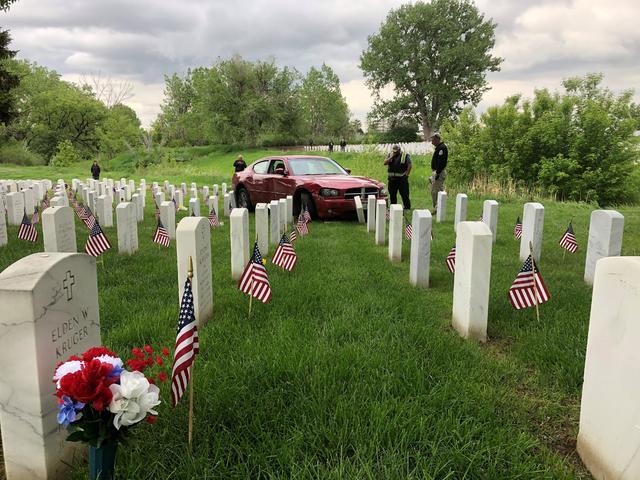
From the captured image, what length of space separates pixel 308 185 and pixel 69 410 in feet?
30.4

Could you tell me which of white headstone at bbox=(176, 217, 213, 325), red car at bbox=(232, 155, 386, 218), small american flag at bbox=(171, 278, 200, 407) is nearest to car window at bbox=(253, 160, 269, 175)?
red car at bbox=(232, 155, 386, 218)

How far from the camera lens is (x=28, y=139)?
5556 centimetres

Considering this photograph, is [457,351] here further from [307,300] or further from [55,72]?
[55,72]

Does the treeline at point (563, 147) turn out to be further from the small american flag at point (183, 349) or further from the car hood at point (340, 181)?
the small american flag at point (183, 349)

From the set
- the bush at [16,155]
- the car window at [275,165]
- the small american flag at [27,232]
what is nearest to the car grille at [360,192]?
the car window at [275,165]

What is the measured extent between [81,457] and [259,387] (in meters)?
0.98

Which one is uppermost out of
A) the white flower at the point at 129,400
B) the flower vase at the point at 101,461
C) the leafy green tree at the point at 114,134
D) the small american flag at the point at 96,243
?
the leafy green tree at the point at 114,134

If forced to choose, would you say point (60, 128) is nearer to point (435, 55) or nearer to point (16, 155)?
point (16, 155)

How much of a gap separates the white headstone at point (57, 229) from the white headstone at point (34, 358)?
128 inches

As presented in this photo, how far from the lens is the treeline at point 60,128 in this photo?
51.9m

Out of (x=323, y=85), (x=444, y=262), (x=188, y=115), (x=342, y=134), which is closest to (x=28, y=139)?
(x=188, y=115)

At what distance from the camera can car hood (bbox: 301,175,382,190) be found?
10648mm

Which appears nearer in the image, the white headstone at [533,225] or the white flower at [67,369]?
the white flower at [67,369]

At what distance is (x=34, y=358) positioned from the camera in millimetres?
2092
